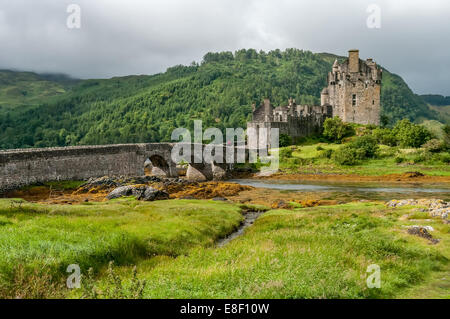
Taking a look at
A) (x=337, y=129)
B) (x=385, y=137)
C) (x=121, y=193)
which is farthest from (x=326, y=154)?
(x=121, y=193)

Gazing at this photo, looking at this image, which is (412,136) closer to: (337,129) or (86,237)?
(337,129)

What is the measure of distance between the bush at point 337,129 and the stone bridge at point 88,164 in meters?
29.1

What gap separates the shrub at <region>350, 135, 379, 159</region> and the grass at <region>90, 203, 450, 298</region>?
189 feet

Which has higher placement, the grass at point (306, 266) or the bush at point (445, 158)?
the bush at point (445, 158)

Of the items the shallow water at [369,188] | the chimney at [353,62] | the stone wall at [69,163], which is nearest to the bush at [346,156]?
the shallow water at [369,188]

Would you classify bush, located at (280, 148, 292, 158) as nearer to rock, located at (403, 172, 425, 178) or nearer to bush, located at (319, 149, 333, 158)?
bush, located at (319, 149, 333, 158)

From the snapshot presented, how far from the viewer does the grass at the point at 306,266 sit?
12625mm

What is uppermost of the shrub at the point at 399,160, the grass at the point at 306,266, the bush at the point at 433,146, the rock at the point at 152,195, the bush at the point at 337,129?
the bush at the point at 337,129

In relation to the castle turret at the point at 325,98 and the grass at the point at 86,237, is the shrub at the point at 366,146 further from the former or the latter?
the grass at the point at 86,237

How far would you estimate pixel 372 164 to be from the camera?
77.7 m

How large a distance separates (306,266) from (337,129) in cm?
Answer: 8394

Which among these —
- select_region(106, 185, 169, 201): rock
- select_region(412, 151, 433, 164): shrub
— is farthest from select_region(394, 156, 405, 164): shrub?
select_region(106, 185, 169, 201): rock

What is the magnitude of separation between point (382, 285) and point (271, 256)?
476 cm
